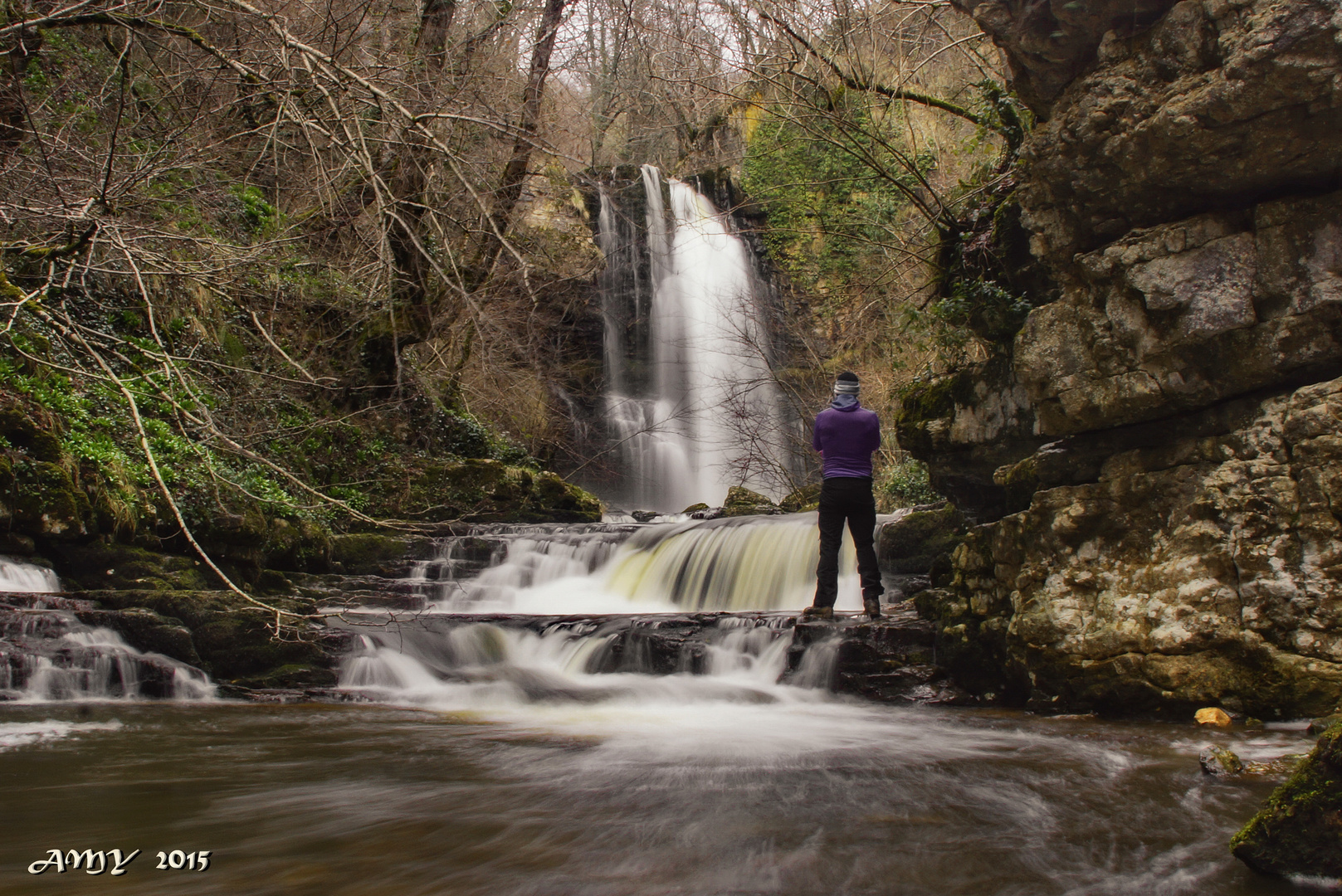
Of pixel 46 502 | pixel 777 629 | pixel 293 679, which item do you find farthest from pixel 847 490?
pixel 46 502

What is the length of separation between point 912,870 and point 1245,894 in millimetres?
851

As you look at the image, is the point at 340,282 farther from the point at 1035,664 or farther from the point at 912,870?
the point at 912,870

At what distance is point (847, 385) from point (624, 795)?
14.5ft

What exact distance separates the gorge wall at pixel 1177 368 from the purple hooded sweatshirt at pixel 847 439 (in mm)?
1290

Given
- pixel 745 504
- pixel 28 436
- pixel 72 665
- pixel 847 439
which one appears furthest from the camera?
pixel 745 504

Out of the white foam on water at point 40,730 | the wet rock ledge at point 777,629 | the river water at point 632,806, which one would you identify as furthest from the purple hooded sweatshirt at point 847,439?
the white foam on water at point 40,730

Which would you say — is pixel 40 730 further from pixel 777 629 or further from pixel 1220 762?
pixel 1220 762

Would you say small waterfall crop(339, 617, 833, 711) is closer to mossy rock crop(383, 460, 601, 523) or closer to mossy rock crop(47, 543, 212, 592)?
mossy rock crop(47, 543, 212, 592)

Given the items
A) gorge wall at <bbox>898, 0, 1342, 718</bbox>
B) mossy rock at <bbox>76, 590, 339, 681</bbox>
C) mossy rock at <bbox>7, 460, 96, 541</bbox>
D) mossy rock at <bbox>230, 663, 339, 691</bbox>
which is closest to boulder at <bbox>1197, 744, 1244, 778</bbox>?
gorge wall at <bbox>898, 0, 1342, 718</bbox>

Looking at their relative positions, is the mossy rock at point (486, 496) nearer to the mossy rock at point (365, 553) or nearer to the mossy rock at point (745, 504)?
the mossy rock at point (365, 553)

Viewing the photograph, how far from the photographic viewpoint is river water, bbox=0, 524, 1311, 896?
8.11 feet

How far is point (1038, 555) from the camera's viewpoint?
5.50 m

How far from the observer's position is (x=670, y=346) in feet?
73.7

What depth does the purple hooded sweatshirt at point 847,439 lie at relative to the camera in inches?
268
